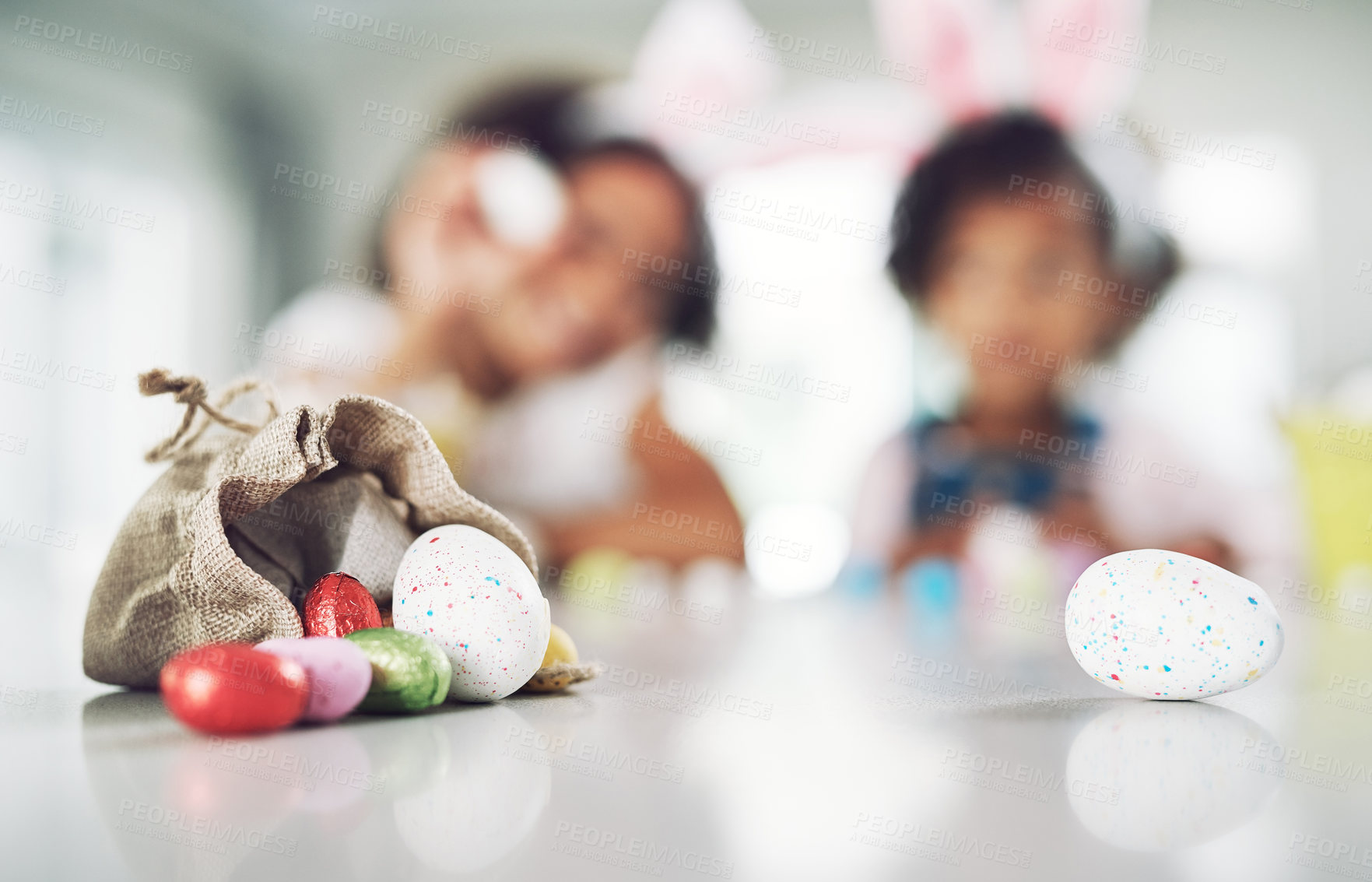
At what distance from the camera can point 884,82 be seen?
396 centimetres

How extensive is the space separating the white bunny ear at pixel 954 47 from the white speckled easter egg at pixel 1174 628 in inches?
Result: 119

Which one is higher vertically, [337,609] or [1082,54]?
[1082,54]

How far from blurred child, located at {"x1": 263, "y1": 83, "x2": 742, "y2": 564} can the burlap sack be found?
233 centimetres

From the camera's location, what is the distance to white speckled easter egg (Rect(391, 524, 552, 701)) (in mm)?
1148

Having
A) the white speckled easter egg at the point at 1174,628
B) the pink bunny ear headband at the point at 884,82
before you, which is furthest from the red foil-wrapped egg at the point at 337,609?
the pink bunny ear headband at the point at 884,82

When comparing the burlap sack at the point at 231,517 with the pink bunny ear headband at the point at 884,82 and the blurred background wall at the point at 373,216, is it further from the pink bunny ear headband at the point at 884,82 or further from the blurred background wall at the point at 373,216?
the pink bunny ear headband at the point at 884,82

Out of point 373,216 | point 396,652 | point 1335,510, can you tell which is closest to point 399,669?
point 396,652

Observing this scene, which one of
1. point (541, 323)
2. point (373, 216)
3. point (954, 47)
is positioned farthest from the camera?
point (373, 216)

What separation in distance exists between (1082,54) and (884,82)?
2.31ft

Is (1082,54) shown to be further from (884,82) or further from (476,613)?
(476,613)

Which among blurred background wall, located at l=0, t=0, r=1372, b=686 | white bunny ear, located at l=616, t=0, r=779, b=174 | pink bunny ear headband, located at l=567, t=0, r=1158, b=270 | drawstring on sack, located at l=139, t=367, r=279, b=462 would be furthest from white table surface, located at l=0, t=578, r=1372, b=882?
white bunny ear, located at l=616, t=0, r=779, b=174

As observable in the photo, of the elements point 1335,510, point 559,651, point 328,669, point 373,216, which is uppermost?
point 373,216

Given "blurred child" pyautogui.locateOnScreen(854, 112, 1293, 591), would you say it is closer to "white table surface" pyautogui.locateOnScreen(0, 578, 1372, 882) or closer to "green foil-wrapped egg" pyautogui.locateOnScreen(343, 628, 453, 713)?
"white table surface" pyautogui.locateOnScreen(0, 578, 1372, 882)

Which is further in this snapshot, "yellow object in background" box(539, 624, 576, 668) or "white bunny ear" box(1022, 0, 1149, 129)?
"white bunny ear" box(1022, 0, 1149, 129)
